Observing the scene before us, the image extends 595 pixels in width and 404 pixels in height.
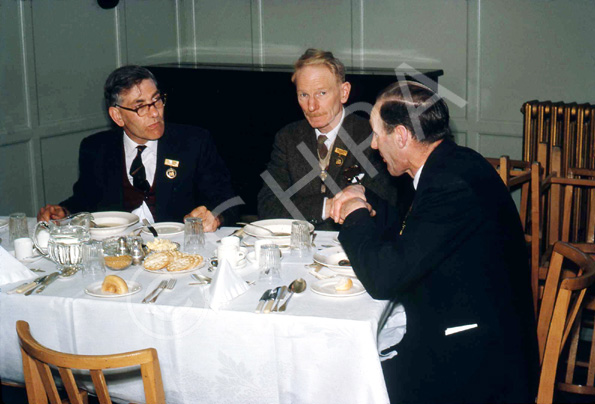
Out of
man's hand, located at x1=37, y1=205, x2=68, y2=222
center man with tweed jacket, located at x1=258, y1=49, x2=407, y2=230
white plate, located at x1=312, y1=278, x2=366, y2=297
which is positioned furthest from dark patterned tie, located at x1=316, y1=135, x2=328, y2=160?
white plate, located at x1=312, y1=278, x2=366, y2=297

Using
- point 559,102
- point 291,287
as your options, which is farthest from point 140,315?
point 559,102

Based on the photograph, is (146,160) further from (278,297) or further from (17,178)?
(17,178)

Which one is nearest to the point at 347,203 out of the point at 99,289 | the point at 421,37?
the point at 99,289

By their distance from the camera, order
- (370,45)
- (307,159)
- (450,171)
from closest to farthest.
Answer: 1. (450,171)
2. (307,159)
3. (370,45)

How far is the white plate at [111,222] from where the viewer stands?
9.13 feet

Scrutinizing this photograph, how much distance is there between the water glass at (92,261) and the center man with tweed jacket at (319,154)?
115cm

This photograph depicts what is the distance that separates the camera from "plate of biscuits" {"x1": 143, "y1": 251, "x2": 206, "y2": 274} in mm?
2330

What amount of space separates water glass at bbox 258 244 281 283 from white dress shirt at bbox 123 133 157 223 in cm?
117

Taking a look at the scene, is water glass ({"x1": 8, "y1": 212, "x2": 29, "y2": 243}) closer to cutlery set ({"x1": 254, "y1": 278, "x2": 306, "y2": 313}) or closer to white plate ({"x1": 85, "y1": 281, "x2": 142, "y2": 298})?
white plate ({"x1": 85, "y1": 281, "x2": 142, "y2": 298})

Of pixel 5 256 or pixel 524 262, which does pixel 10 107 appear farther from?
pixel 524 262

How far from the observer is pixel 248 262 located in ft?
7.98

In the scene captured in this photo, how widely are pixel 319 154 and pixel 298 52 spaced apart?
105 inches

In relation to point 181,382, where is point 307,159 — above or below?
above

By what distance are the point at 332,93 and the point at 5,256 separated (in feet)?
5.64
